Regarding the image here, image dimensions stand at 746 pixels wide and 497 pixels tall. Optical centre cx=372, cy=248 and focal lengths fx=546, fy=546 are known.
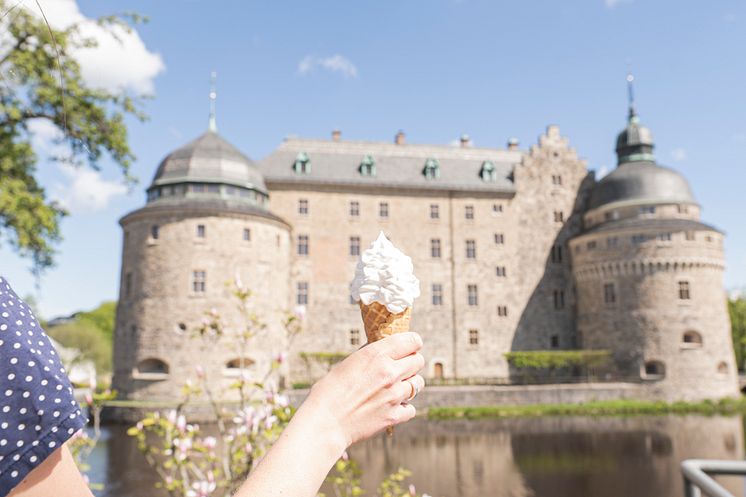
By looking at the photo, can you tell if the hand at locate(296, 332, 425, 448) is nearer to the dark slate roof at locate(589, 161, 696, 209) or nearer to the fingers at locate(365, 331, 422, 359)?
the fingers at locate(365, 331, 422, 359)

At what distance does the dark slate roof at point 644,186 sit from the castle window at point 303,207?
1887 cm

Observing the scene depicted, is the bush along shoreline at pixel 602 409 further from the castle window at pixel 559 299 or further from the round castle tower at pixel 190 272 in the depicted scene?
the round castle tower at pixel 190 272

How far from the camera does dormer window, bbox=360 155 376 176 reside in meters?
35.7

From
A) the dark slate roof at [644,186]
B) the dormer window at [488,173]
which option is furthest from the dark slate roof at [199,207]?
the dark slate roof at [644,186]

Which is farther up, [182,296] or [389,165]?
[389,165]

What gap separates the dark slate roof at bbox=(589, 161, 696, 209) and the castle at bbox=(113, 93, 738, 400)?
4.2 inches

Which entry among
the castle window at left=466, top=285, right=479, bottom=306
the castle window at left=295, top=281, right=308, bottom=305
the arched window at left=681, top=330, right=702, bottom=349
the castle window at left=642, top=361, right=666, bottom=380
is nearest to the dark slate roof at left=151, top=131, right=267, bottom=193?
the castle window at left=295, top=281, right=308, bottom=305

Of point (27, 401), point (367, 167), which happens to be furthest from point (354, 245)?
point (27, 401)

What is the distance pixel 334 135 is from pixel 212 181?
37.4 ft

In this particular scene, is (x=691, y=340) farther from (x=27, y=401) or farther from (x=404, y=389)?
(x=27, y=401)

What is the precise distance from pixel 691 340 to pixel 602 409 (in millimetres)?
10031

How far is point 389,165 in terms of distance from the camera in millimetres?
37000

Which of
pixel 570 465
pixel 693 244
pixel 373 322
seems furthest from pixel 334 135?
pixel 373 322

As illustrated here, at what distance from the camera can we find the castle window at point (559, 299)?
36.0 m
